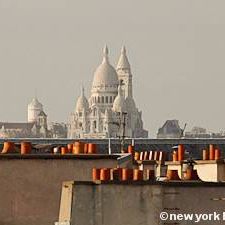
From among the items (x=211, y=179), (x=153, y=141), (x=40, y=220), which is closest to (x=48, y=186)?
(x=40, y=220)

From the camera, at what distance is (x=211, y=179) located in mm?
27484

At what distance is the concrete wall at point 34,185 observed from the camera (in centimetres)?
2592

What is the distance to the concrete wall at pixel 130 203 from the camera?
2269 centimetres

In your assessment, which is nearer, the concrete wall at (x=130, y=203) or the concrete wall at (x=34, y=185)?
the concrete wall at (x=130, y=203)

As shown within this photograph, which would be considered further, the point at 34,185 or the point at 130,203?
the point at 34,185

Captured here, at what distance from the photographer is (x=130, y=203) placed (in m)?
22.7

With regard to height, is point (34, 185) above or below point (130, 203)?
above

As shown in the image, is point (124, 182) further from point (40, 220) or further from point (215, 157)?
point (215, 157)

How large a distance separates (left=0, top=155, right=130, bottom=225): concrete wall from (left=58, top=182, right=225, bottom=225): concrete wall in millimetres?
3098

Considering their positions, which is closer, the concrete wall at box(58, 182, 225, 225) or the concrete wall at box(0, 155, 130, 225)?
the concrete wall at box(58, 182, 225, 225)

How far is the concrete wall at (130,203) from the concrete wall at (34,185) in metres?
3.10

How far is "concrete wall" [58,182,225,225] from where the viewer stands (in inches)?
893

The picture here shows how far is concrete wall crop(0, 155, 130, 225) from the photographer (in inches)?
1021

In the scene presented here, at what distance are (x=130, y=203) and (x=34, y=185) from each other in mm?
3660
